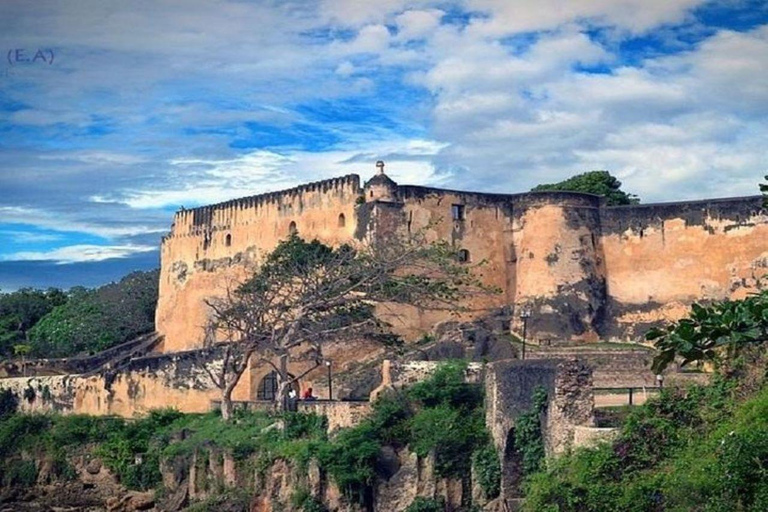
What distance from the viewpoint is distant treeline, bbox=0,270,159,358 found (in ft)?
163

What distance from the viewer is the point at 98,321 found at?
5038 cm

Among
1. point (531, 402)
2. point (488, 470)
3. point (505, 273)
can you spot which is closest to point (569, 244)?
point (505, 273)

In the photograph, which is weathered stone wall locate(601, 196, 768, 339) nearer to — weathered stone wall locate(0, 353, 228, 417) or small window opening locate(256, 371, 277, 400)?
small window opening locate(256, 371, 277, 400)

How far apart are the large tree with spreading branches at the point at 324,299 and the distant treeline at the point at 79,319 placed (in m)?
15.2

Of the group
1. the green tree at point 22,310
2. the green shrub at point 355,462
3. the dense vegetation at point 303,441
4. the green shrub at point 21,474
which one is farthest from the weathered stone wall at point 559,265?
the green tree at point 22,310

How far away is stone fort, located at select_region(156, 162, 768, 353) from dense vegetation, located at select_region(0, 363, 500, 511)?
847 centimetres

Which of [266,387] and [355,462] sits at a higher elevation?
[266,387]

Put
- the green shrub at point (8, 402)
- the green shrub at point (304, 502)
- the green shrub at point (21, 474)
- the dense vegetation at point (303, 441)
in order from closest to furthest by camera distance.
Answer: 1. the dense vegetation at point (303, 441)
2. the green shrub at point (304, 502)
3. the green shrub at point (21, 474)
4. the green shrub at point (8, 402)

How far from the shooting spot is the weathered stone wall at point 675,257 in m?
36.4

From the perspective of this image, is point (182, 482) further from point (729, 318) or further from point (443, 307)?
point (729, 318)

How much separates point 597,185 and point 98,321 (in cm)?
2011

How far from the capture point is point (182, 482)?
2858 cm

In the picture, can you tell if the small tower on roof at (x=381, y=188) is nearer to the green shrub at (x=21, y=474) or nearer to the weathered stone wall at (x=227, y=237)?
the weathered stone wall at (x=227, y=237)

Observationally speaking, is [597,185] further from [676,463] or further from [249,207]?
[676,463]
